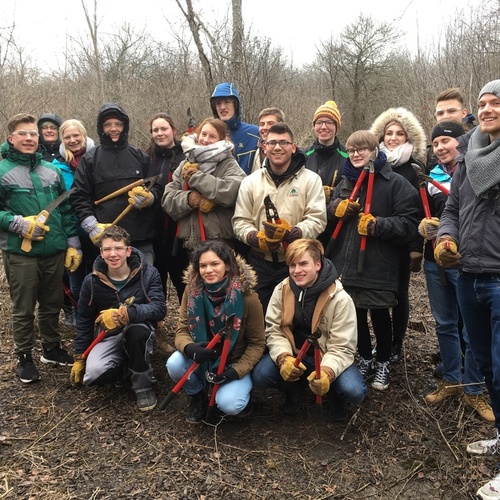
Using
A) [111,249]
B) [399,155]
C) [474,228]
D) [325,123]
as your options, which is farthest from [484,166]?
[111,249]

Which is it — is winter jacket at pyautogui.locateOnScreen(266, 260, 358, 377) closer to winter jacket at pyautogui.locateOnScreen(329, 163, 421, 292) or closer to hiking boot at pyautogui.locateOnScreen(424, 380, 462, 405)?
winter jacket at pyautogui.locateOnScreen(329, 163, 421, 292)

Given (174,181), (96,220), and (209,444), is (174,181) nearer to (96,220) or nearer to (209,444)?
(96,220)

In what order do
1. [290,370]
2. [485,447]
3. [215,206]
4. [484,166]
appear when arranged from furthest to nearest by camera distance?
1. [215,206]
2. [290,370]
3. [485,447]
4. [484,166]

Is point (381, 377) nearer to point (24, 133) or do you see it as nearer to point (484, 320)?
point (484, 320)

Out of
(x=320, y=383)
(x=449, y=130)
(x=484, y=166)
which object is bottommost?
(x=320, y=383)

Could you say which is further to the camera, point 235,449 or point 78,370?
point 78,370

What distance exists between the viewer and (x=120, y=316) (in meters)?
3.49

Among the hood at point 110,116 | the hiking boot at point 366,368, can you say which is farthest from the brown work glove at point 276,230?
the hood at point 110,116

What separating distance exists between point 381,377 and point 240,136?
2.44 meters

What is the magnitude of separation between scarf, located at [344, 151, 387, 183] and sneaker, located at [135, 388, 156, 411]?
7.12 feet

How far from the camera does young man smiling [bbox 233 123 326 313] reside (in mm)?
3475

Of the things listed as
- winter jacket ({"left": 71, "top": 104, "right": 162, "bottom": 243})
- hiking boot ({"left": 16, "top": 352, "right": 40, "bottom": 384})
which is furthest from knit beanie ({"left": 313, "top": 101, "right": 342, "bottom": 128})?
hiking boot ({"left": 16, "top": 352, "right": 40, "bottom": 384})

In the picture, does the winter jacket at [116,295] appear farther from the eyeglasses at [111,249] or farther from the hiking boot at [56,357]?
the hiking boot at [56,357]

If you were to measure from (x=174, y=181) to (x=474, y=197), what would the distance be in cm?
231
